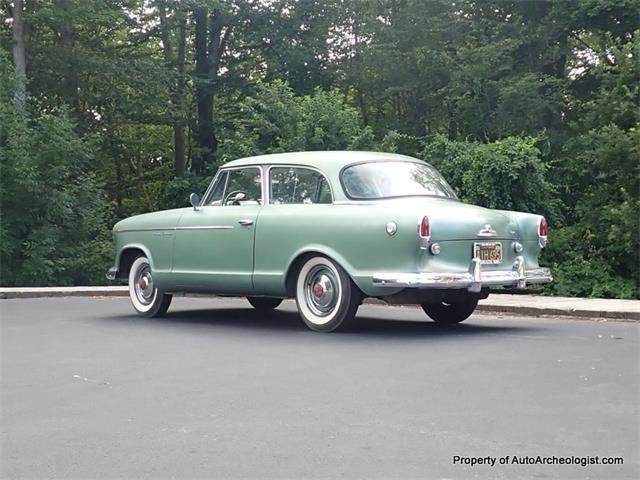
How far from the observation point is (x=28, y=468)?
422 centimetres

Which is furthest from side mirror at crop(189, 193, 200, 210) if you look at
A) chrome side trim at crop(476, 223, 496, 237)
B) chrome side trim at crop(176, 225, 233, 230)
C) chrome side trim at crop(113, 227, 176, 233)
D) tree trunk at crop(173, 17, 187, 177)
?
tree trunk at crop(173, 17, 187, 177)

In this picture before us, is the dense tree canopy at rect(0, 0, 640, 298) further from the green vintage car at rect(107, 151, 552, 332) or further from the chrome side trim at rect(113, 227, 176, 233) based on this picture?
the chrome side trim at rect(113, 227, 176, 233)

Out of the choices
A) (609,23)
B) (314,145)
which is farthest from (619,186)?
(609,23)

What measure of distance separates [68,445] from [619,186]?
1338 cm

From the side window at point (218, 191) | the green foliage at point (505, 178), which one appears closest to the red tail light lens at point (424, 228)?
the side window at point (218, 191)

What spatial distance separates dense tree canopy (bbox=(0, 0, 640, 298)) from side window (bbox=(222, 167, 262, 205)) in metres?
6.71

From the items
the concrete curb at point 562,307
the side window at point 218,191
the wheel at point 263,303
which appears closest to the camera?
the side window at point 218,191

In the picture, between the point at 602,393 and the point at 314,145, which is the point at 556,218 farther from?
the point at 602,393

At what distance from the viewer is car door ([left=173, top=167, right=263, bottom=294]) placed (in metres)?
10.0

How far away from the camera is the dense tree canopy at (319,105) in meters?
16.6

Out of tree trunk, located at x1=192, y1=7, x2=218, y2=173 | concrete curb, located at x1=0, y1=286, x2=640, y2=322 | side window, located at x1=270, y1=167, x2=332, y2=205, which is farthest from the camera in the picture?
tree trunk, located at x1=192, y1=7, x2=218, y2=173

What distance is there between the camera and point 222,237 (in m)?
10.2

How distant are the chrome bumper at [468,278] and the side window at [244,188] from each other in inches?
85.9

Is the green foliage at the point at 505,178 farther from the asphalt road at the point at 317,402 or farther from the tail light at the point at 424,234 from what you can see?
the tail light at the point at 424,234
